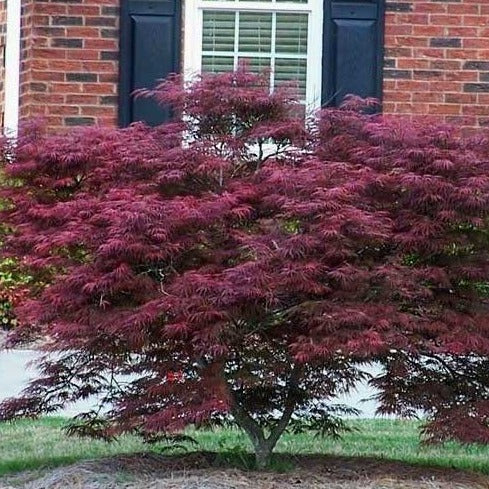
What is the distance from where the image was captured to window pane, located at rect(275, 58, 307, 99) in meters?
10.8

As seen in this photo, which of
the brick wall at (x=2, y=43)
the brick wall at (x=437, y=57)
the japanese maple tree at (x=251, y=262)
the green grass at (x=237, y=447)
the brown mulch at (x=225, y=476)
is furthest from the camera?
the brick wall at (x=2, y=43)

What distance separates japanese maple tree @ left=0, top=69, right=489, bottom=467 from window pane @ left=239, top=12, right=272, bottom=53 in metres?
5.07

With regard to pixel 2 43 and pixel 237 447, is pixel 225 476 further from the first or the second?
pixel 2 43

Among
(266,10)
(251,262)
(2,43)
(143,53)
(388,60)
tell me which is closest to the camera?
(251,262)

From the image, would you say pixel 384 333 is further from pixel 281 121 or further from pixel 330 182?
pixel 281 121

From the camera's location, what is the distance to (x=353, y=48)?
34.4ft

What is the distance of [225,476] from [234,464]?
400mm

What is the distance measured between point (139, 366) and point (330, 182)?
113 centimetres

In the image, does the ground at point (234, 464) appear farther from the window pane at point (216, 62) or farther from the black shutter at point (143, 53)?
the window pane at point (216, 62)

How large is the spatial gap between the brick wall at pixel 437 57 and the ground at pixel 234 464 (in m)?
3.82

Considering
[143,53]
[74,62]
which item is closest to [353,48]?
[143,53]

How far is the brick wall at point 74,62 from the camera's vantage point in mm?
10438

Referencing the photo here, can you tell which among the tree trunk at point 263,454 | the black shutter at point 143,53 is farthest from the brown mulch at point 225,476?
the black shutter at point 143,53

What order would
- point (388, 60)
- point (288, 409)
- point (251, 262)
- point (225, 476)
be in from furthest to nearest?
point (388, 60), point (288, 409), point (225, 476), point (251, 262)
